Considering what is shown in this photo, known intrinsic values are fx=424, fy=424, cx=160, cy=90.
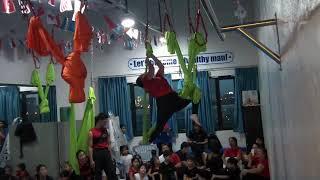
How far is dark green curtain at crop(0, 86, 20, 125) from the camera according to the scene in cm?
840

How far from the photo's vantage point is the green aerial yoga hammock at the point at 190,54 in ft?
12.2

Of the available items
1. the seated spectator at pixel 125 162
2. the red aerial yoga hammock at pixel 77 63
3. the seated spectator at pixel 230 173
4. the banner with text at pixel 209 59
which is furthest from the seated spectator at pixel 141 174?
the red aerial yoga hammock at pixel 77 63

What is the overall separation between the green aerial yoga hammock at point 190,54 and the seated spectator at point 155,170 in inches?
131

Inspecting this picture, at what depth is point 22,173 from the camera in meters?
7.05

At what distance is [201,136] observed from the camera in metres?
7.39

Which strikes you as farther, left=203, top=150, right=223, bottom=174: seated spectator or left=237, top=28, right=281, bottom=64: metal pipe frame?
left=203, top=150, right=223, bottom=174: seated spectator

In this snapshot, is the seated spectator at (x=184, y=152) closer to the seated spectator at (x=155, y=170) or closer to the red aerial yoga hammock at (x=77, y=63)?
the seated spectator at (x=155, y=170)

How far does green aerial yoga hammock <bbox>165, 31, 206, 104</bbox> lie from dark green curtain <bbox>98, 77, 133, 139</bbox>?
5.39 meters

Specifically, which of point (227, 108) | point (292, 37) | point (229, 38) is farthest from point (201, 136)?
point (292, 37)

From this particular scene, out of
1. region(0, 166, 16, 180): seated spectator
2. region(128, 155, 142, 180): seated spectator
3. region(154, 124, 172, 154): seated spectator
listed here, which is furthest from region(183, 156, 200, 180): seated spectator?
region(0, 166, 16, 180): seated spectator

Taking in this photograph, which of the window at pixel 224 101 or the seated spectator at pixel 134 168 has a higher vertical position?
the window at pixel 224 101

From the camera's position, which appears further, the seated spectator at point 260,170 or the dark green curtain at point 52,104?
the dark green curtain at point 52,104

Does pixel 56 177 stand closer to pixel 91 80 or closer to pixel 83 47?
pixel 91 80

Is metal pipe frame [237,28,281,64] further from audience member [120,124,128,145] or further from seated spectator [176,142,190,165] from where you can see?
audience member [120,124,128,145]
